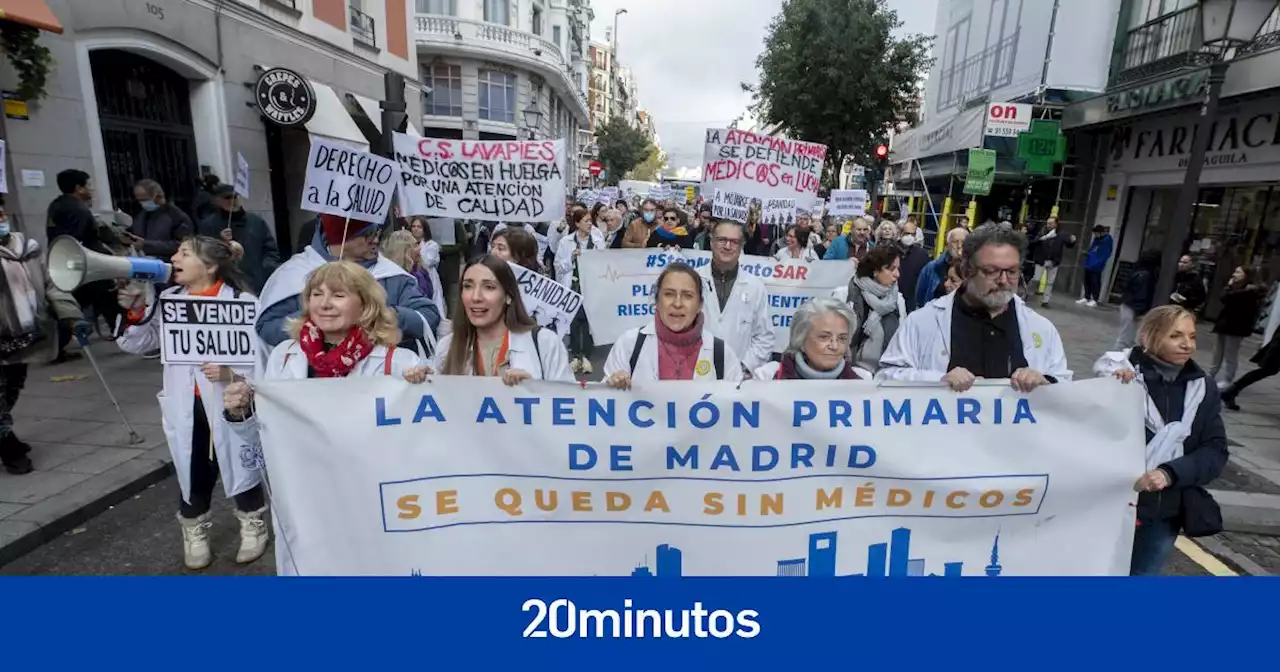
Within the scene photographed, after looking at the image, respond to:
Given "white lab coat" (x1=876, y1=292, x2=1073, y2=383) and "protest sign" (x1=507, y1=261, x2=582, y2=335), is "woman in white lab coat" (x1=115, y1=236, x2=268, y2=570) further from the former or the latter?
"white lab coat" (x1=876, y1=292, x2=1073, y2=383)

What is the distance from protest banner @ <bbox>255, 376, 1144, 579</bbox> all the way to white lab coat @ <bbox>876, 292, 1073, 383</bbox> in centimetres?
46

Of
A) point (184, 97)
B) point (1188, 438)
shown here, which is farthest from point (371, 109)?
point (1188, 438)

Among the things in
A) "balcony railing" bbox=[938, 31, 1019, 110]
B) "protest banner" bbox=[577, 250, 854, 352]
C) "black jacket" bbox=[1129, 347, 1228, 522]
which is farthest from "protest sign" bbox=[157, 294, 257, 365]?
"balcony railing" bbox=[938, 31, 1019, 110]

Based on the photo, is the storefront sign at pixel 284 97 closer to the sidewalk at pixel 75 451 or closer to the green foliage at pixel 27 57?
the green foliage at pixel 27 57

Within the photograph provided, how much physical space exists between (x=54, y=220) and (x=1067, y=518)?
919 cm

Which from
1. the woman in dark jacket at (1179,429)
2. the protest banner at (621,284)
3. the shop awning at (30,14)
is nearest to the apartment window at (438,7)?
the shop awning at (30,14)

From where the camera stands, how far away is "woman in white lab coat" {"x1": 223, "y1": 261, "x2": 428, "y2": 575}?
2615 mm

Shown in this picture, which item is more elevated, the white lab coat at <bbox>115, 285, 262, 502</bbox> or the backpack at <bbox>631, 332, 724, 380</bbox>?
the backpack at <bbox>631, 332, 724, 380</bbox>

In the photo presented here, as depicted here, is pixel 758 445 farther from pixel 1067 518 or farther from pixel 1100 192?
pixel 1100 192

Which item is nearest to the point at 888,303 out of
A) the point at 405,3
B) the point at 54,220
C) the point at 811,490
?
the point at 811,490

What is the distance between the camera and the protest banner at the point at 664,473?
229cm

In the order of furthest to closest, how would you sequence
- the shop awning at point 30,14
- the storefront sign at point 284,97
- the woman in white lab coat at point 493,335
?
the storefront sign at point 284,97, the shop awning at point 30,14, the woman in white lab coat at point 493,335

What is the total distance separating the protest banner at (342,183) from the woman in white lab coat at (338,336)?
4.16 feet

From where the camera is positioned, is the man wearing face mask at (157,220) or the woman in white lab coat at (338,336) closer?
the woman in white lab coat at (338,336)
